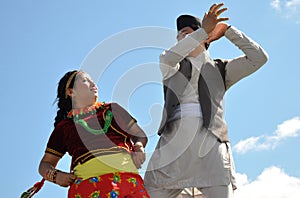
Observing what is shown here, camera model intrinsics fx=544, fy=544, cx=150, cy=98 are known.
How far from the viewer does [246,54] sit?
3455 mm

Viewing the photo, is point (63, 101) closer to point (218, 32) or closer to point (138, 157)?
point (138, 157)

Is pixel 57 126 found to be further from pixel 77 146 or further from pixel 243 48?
pixel 243 48

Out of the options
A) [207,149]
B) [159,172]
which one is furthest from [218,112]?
[159,172]

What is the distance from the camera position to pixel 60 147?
124 inches

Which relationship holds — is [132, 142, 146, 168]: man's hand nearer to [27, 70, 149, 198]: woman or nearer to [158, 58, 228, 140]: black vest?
[27, 70, 149, 198]: woman

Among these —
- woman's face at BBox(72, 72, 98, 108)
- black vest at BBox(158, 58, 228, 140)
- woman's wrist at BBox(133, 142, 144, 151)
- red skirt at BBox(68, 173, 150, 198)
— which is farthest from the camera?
black vest at BBox(158, 58, 228, 140)

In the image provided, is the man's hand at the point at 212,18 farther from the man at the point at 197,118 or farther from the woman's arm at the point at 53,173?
the woman's arm at the point at 53,173

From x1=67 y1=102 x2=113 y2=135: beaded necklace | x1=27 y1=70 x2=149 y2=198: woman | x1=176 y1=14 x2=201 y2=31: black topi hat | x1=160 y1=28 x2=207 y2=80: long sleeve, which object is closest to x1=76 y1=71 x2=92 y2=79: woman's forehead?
x1=27 y1=70 x2=149 y2=198: woman

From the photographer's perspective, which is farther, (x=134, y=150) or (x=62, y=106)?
(x=62, y=106)

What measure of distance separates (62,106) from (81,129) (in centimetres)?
30

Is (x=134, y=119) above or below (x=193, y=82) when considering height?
below

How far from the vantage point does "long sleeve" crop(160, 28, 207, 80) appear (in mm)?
3242

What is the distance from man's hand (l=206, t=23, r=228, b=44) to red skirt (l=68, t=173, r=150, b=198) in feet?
3.50

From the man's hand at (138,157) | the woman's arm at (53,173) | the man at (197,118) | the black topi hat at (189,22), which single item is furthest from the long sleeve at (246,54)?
the woman's arm at (53,173)
